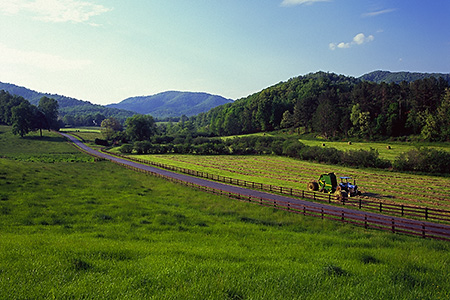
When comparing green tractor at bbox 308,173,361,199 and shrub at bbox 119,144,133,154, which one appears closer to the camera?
green tractor at bbox 308,173,361,199

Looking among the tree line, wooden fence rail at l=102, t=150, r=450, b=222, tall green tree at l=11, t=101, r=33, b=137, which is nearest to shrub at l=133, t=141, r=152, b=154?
tall green tree at l=11, t=101, r=33, b=137

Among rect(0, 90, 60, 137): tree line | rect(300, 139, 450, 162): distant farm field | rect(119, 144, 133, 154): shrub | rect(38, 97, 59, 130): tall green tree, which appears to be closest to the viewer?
rect(300, 139, 450, 162): distant farm field

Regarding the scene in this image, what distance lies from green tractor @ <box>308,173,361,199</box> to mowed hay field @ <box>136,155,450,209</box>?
2913 millimetres

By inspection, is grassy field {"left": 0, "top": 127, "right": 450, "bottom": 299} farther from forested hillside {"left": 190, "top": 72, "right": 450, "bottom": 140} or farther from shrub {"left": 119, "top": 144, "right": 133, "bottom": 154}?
shrub {"left": 119, "top": 144, "right": 133, "bottom": 154}

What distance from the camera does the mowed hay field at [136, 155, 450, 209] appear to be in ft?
121

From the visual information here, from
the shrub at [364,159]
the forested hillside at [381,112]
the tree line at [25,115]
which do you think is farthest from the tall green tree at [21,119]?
the shrub at [364,159]

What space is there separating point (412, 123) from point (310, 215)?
276 feet

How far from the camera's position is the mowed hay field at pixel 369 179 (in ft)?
121

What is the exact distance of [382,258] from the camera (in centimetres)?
1135

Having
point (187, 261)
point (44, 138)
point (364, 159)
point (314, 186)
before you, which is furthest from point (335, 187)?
point (44, 138)

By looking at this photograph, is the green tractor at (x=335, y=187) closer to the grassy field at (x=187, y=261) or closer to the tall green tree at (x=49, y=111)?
the grassy field at (x=187, y=261)

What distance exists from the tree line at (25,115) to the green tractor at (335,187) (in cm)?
11594

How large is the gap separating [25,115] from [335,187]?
120m

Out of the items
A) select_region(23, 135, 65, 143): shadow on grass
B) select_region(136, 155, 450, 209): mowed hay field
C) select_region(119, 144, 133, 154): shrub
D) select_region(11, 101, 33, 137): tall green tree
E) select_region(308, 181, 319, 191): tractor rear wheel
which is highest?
select_region(11, 101, 33, 137): tall green tree
